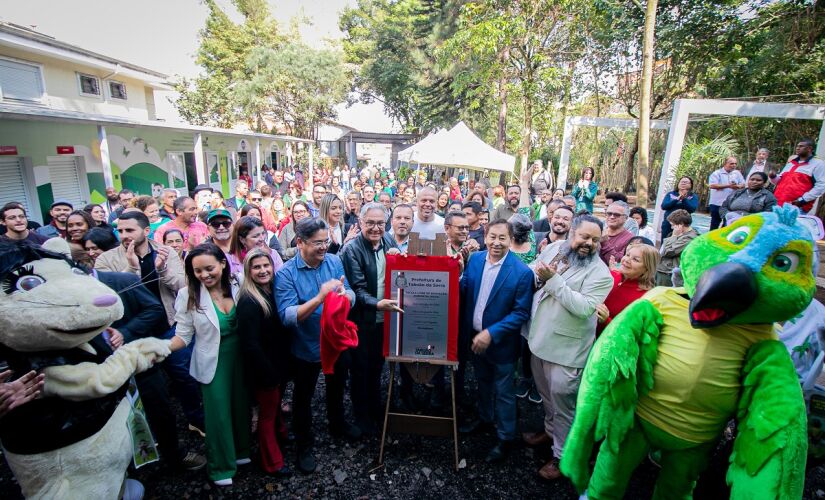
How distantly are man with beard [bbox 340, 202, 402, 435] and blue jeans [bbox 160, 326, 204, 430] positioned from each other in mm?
1397

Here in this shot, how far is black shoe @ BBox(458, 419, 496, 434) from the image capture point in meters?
3.60

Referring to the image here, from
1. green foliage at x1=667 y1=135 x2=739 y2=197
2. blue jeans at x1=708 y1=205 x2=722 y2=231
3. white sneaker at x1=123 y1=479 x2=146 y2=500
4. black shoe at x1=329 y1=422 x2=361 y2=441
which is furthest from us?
green foliage at x1=667 y1=135 x2=739 y2=197

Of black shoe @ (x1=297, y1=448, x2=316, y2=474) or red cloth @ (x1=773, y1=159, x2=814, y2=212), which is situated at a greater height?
red cloth @ (x1=773, y1=159, x2=814, y2=212)

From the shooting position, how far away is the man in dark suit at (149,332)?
111 inches

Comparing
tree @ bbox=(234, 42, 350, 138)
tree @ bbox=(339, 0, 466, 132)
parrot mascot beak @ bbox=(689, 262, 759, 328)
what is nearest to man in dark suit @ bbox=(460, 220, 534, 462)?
parrot mascot beak @ bbox=(689, 262, 759, 328)

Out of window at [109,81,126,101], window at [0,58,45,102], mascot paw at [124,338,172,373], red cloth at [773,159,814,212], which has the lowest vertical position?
mascot paw at [124,338,172,373]

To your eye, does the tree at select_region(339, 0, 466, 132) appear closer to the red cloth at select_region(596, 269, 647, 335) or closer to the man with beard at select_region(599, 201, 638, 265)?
the man with beard at select_region(599, 201, 638, 265)

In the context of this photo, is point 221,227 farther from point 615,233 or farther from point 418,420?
point 615,233

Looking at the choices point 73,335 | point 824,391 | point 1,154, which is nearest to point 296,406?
point 73,335

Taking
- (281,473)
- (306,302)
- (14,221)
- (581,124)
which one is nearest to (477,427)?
(281,473)

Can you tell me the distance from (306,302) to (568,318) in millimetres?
1965

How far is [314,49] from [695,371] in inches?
1196

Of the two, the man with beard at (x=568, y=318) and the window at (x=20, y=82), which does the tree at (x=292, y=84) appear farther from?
the man with beard at (x=568, y=318)

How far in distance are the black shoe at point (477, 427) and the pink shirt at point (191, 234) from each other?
3637 millimetres
